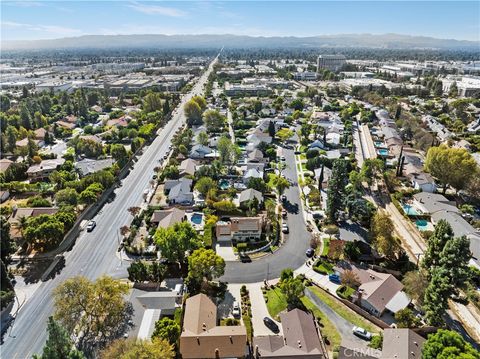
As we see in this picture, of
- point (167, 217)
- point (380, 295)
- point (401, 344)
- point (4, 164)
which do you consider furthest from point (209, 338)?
point (4, 164)

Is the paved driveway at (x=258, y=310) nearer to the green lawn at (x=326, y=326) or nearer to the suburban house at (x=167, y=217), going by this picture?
the green lawn at (x=326, y=326)

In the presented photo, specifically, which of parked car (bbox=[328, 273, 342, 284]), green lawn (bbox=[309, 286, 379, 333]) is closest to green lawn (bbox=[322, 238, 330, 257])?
parked car (bbox=[328, 273, 342, 284])

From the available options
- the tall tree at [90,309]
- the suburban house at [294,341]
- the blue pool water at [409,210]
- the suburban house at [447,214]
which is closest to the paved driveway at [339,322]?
the suburban house at [294,341]

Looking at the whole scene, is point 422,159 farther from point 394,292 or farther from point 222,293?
point 222,293

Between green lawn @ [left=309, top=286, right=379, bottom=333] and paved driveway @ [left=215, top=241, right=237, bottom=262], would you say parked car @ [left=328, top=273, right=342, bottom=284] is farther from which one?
paved driveway @ [left=215, top=241, right=237, bottom=262]

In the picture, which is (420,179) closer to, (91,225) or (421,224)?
(421,224)
